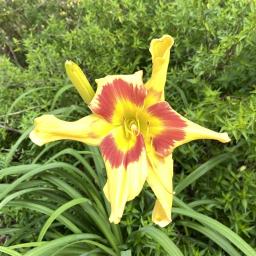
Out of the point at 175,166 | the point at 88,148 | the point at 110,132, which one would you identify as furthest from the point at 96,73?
the point at 110,132

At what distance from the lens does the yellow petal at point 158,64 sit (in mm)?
1135

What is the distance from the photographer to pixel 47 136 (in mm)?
1140

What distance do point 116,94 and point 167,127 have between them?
0.14m

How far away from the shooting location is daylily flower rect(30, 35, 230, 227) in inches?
44.9

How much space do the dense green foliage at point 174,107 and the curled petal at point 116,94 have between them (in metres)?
0.27

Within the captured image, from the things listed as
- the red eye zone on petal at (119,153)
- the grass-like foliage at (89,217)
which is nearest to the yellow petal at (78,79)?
the red eye zone on petal at (119,153)

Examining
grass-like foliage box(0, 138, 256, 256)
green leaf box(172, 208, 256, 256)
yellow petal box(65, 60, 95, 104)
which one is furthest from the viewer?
grass-like foliage box(0, 138, 256, 256)

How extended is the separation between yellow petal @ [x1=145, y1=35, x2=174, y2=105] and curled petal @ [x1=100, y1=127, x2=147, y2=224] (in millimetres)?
105

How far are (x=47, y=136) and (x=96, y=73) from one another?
2.31 feet

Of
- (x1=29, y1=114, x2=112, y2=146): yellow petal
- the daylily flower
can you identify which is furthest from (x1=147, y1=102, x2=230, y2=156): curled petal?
(x1=29, y1=114, x2=112, y2=146): yellow petal

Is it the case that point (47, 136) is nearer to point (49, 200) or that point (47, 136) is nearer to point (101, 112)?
point (101, 112)

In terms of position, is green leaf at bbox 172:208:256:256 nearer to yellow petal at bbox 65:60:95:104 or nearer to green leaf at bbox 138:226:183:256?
green leaf at bbox 138:226:183:256

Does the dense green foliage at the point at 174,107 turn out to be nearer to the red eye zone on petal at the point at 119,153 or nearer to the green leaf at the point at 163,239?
the green leaf at the point at 163,239

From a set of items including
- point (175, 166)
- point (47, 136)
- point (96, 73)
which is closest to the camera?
point (47, 136)
